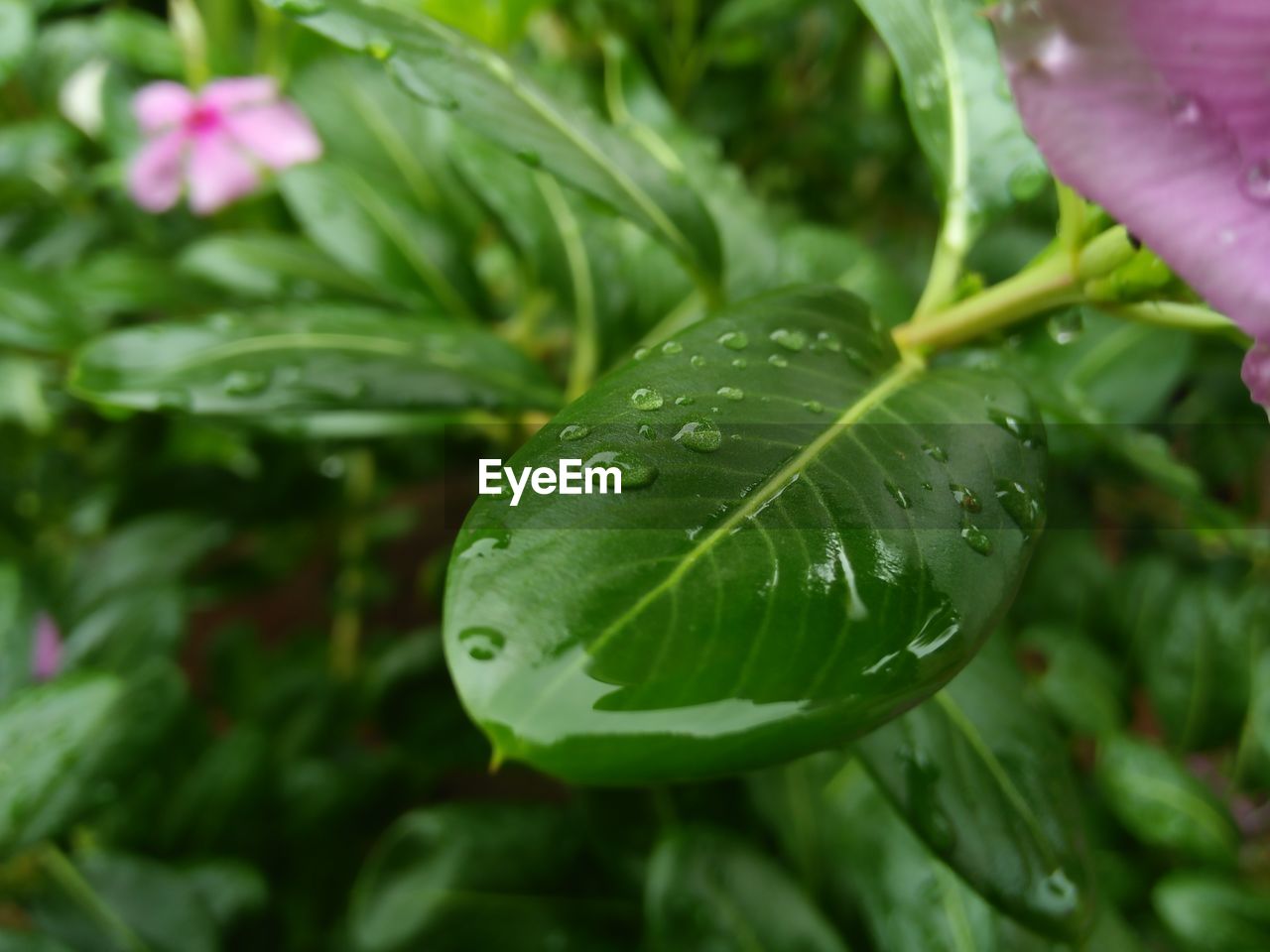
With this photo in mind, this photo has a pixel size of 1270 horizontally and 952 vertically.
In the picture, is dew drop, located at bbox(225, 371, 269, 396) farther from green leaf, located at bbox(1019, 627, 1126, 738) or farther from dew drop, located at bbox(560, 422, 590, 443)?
green leaf, located at bbox(1019, 627, 1126, 738)

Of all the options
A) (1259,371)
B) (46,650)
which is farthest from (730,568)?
(46,650)

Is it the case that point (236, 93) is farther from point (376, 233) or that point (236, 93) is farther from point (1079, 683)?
point (1079, 683)

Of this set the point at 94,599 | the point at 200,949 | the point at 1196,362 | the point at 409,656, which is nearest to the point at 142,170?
the point at 94,599

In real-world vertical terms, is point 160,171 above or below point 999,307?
below

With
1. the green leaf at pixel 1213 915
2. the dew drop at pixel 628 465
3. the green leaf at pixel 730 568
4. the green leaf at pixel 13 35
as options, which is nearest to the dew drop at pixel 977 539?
the green leaf at pixel 730 568

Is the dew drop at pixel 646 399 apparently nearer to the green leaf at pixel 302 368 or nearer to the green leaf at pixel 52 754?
the green leaf at pixel 302 368

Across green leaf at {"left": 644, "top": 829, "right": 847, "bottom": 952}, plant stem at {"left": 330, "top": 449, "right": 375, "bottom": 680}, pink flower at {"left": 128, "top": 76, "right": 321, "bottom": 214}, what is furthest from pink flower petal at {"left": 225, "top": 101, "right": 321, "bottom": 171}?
green leaf at {"left": 644, "top": 829, "right": 847, "bottom": 952}

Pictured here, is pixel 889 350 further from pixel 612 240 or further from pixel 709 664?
pixel 612 240
